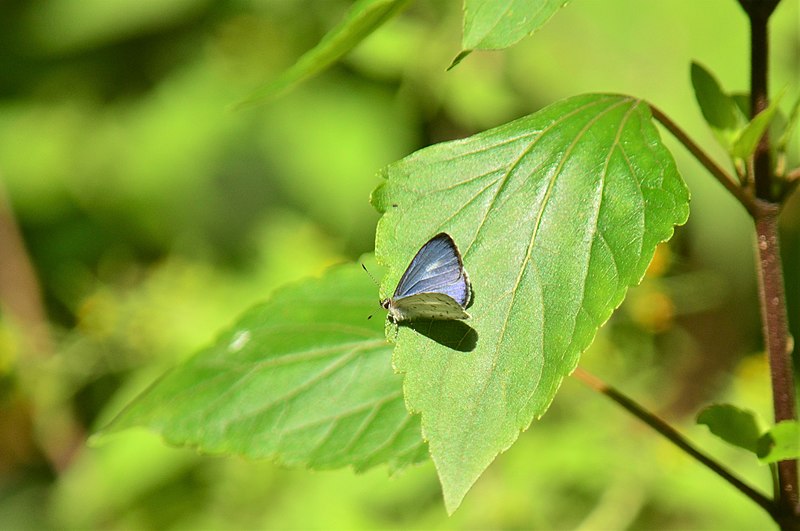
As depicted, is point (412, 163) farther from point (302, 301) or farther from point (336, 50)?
point (302, 301)

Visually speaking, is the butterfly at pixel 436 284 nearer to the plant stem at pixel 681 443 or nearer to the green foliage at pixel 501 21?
the green foliage at pixel 501 21

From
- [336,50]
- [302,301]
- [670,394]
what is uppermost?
[336,50]

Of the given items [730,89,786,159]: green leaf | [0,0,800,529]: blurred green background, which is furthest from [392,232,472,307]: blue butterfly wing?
[0,0,800,529]: blurred green background

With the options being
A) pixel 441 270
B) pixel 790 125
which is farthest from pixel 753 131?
pixel 441 270

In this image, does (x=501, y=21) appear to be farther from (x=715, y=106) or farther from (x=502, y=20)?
(x=715, y=106)

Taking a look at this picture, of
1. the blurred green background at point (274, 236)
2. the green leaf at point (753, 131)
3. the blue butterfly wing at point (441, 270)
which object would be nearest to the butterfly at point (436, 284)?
the blue butterfly wing at point (441, 270)

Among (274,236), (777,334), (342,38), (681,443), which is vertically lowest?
(274,236)

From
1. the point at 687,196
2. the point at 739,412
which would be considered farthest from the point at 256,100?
the point at 739,412
